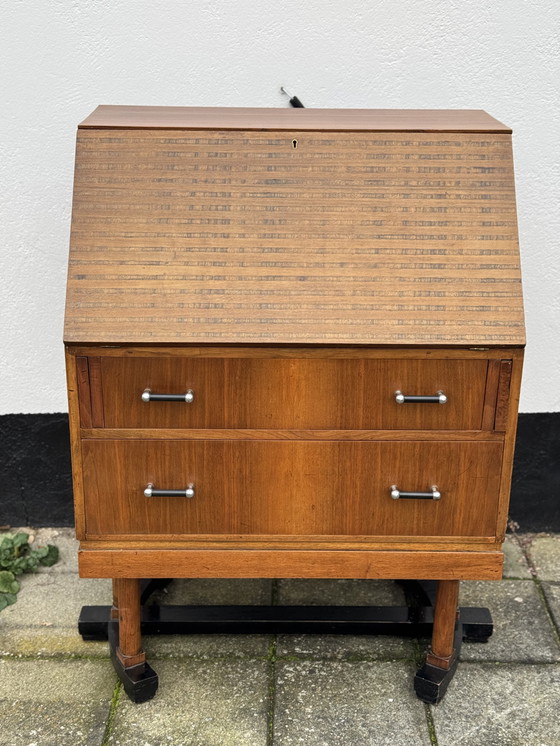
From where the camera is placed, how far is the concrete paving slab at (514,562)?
3.36 meters

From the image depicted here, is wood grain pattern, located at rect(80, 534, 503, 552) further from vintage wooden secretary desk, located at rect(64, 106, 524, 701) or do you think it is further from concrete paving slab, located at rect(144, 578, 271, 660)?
concrete paving slab, located at rect(144, 578, 271, 660)

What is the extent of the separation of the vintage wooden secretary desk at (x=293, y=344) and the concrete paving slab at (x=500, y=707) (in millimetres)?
514

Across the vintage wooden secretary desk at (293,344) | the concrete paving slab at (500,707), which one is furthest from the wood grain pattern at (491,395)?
the concrete paving slab at (500,707)

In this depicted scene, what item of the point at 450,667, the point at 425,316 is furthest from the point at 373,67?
the point at 450,667

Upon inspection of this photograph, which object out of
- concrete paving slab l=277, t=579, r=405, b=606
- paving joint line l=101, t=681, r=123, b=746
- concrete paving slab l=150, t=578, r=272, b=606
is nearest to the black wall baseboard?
concrete paving slab l=150, t=578, r=272, b=606

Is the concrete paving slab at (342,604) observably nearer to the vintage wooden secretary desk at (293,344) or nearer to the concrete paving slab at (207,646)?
the concrete paving slab at (207,646)

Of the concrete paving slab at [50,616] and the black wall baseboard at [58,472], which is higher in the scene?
the black wall baseboard at [58,472]

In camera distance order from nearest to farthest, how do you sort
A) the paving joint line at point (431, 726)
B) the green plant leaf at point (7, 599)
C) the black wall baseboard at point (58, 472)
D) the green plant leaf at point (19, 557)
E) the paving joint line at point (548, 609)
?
the paving joint line at point (431, 726) < the paving joint line at point (548, 609) < the green plant leaf at point (7, 599) < the green plant leaf at point (19, 557) < the black wall baseboard at point (58, 472)

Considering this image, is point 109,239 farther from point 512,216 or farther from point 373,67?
point 373,67

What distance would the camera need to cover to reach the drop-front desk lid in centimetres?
223

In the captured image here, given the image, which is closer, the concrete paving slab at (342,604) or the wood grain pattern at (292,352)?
the wood grain pattern at (292,352)

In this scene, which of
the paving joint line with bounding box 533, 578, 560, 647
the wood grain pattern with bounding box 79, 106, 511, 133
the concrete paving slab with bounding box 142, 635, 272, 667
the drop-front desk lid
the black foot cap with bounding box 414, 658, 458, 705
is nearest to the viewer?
the drop-front desk lid

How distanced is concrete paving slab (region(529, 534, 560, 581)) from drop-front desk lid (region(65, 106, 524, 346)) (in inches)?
58.9

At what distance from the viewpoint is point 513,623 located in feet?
10.1
